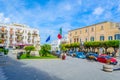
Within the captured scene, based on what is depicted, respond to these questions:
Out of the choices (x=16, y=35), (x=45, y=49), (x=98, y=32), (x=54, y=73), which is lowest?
(x=54, y=73)

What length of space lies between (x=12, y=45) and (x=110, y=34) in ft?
168

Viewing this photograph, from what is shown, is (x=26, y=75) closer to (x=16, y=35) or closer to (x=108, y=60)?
(x=108, y=60)

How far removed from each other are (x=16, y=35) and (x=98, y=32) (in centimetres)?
4598

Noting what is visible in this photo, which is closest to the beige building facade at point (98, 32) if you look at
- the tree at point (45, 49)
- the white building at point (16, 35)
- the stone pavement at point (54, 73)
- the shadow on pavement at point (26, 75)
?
the tree at point (45, 49)

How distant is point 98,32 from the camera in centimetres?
6731

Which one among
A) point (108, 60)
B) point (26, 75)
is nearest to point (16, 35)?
point (108, 60)

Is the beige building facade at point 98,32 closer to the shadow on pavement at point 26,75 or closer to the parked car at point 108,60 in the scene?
the parked car at point 108,60

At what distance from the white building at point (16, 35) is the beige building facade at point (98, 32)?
2864cm

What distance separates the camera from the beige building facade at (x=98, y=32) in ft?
197

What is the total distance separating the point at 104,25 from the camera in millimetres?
64375

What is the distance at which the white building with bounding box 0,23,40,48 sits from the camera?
90.8 metres

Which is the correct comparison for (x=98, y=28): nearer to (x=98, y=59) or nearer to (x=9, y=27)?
(x=98, y=59)

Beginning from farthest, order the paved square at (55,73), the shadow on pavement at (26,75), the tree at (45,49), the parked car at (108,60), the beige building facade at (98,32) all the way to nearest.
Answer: the beige building facade at (98,32), the tree at (45,49), the parked car at (108,60), the paved square at (55,73), the shadow on pavement at (26,75)

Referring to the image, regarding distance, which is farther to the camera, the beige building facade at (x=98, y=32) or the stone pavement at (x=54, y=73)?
the beige building facade at (x=98, y=32)
